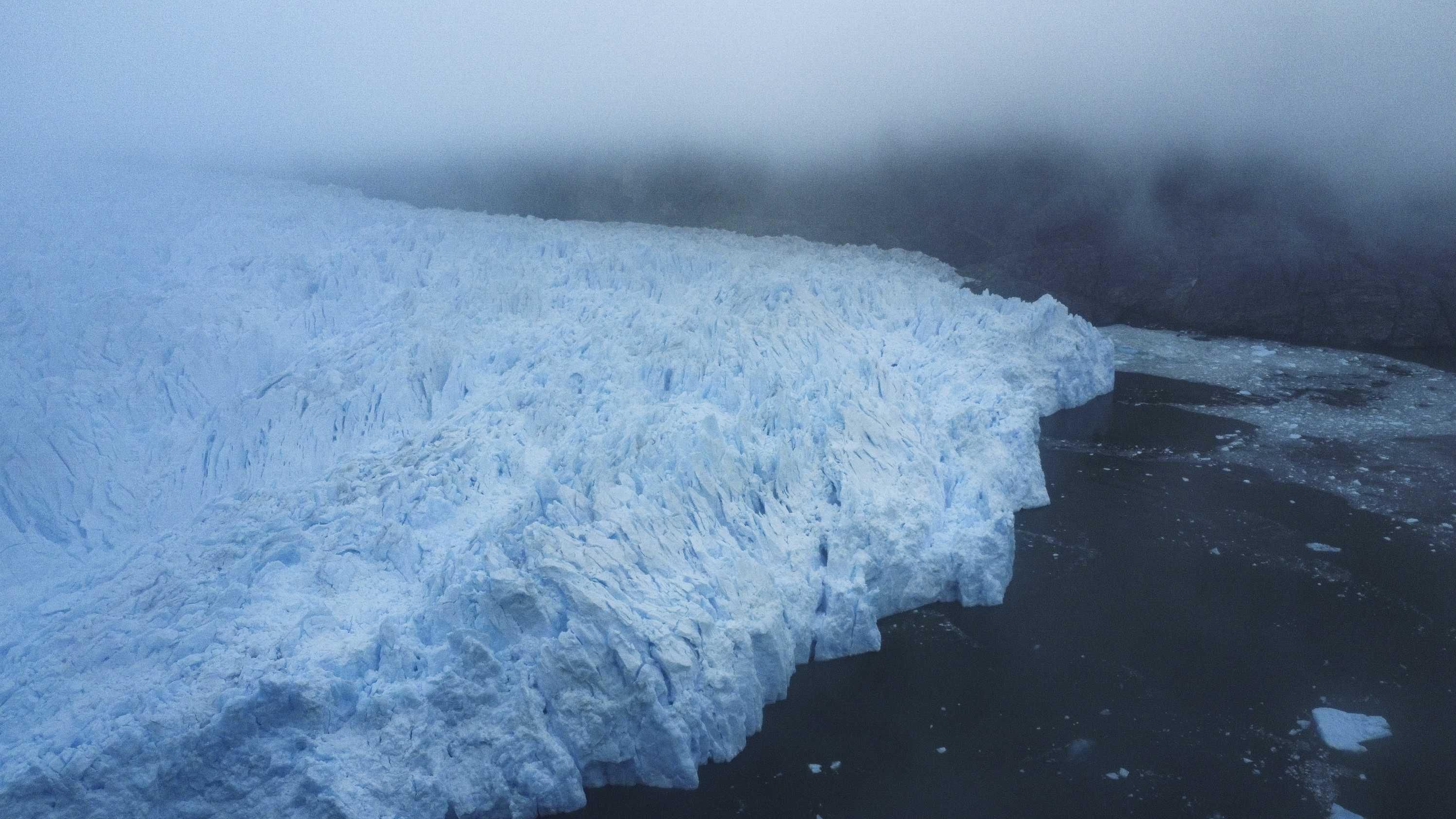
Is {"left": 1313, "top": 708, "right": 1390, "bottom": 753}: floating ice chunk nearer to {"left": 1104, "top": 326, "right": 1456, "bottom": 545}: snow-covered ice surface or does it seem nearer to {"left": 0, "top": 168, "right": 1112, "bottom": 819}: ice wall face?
{"left": 0, "top": 168, "right": 1112, "bottom": 819}: ice wall face

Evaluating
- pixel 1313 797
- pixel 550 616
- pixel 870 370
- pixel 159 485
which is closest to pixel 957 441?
pixel 870 370

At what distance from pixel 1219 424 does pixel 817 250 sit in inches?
207

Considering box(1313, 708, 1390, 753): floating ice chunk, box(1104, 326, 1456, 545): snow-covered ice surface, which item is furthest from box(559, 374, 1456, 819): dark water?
box(1104, 326, 1456, 545): snow-covered ice surface

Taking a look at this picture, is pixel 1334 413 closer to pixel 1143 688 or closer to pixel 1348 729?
pixel 1348 729

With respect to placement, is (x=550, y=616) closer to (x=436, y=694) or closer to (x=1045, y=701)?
(x=436, y=694)

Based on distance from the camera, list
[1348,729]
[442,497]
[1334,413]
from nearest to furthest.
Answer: [1348,729]
[442,497]
[1334,413]

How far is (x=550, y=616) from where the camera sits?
5668mm

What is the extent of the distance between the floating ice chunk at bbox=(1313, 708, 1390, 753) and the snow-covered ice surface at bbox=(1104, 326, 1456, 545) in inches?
121

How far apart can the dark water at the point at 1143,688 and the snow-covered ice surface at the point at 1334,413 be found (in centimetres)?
64

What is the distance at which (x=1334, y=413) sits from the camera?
1133 centimetres

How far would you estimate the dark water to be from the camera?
569 cm

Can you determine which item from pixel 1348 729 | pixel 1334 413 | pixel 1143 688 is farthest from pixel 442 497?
pixel 1334 413

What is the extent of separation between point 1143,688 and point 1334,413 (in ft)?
21.6

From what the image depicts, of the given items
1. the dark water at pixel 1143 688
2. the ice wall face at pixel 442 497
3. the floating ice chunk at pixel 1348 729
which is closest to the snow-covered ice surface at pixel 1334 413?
the dark water at pixel 1143 688
